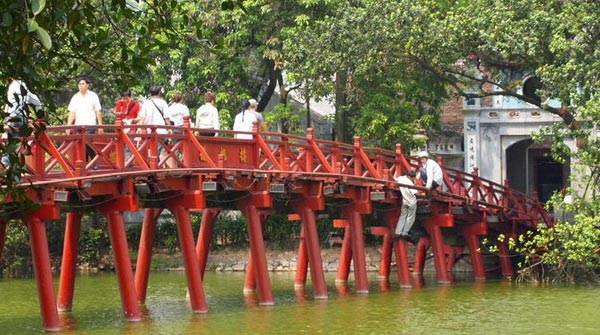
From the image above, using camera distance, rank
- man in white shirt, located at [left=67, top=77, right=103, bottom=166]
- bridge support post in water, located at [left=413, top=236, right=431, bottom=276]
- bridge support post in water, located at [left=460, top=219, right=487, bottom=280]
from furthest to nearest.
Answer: bridge support post in water, located at [left=413, top=236, right=431, bottom=276], bridge support post in water, located at [left=460, top=219, right=487, bottom=280], man in white shirt, located at [left=67, top=77, right=103, bottom=166]

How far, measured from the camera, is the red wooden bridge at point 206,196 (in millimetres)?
23000

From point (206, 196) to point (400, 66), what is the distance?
1117 cm

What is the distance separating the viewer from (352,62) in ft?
124

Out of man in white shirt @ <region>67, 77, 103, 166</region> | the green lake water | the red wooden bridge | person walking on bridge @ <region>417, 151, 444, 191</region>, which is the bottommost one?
the green lake water

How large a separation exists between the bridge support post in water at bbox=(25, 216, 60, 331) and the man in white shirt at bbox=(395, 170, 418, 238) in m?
11.2

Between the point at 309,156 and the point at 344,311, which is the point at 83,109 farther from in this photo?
the point at 344,311

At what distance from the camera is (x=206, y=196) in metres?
28.5

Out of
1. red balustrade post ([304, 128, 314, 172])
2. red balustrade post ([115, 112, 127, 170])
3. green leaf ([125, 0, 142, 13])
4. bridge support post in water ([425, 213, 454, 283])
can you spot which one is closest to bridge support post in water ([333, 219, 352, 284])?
bridge support post in water ([425, 213, 454, 283])

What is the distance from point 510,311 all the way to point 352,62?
12.5m

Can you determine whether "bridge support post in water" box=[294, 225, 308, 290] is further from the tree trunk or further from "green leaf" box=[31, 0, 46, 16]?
"green leaf" box=[31, 0, 46, 16]

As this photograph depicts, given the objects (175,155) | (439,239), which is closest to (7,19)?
(175,155)

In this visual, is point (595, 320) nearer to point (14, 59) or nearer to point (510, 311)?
point (510, 311)

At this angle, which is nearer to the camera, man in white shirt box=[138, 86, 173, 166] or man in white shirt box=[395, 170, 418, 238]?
man in white shirt box=[138, 86, 173, 166]

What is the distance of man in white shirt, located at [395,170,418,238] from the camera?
32.5 m
